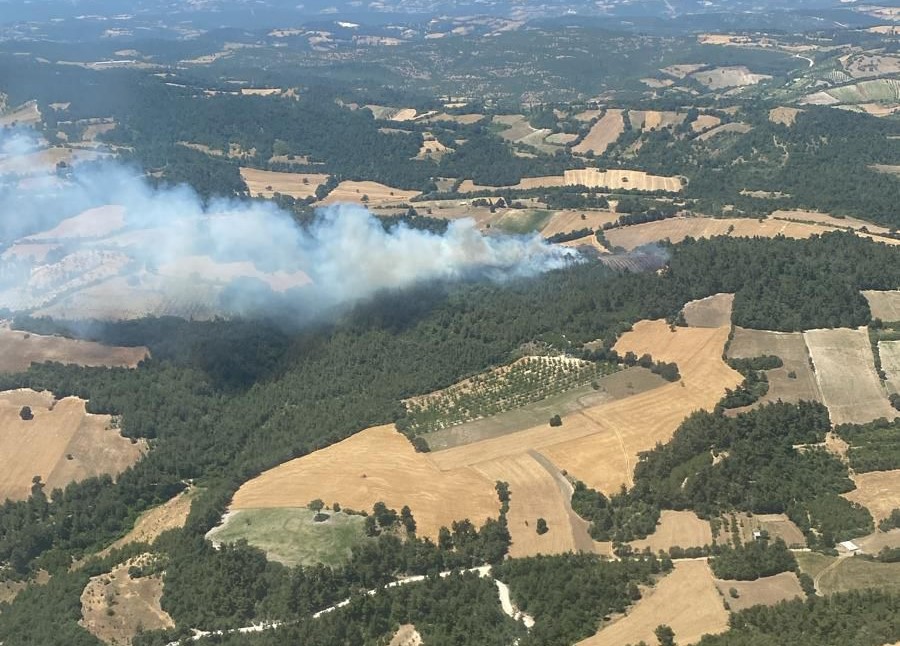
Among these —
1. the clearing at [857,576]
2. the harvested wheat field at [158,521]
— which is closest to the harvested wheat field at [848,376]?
the clearing at [857,576]

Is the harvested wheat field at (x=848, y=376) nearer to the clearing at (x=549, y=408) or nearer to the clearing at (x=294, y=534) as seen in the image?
the clearing at (x=549, y=408)

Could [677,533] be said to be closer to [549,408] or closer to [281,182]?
[549,408]

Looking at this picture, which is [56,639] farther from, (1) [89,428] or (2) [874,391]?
(2) [874,391]

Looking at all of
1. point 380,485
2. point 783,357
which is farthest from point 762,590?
point 783,357

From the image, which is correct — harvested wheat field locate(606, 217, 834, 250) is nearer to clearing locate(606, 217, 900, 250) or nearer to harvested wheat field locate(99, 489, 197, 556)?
clearing locate(606, 217, 900, 250)

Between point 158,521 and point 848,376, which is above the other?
point 848,376

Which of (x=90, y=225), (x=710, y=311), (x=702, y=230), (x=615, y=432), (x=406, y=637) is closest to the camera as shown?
(x=406, y=637)
